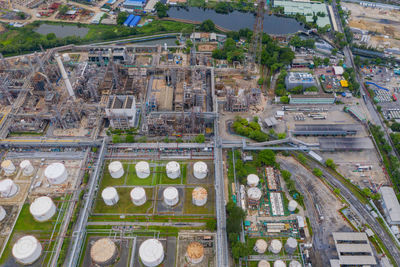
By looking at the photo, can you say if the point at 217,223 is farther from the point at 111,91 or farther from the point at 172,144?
the point at 111,91

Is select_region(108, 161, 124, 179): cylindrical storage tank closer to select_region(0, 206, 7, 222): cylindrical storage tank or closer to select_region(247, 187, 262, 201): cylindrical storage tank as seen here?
select_region(0, 206, 7, 222): cylindrical storage tank

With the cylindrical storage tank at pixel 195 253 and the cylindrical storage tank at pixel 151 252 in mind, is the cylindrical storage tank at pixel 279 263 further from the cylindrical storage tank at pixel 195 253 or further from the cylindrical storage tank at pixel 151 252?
the cylindrical storage tank at pixel 151 252

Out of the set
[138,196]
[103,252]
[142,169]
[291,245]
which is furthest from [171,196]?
[291,245]

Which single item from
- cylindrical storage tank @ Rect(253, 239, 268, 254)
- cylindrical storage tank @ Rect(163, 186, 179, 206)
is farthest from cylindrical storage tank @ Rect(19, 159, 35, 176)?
cylindrical storage tank @ Rect(253, 239, 268, 254)

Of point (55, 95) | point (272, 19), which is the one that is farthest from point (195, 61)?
point (272, 19)

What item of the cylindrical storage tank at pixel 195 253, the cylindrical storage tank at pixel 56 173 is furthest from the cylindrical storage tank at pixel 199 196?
the cylindrical storage tank at pixel 56 173

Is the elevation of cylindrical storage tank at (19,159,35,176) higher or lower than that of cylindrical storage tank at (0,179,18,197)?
higher

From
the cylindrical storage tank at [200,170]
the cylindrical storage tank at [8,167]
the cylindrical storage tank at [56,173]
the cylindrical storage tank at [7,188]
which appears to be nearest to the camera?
the cylindrical storage tank at [7,188]
